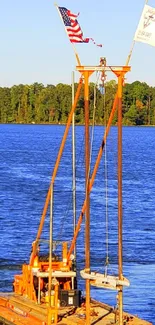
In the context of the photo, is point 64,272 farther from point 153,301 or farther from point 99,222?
point 99,222

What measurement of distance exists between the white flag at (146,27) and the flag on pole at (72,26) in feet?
7.36

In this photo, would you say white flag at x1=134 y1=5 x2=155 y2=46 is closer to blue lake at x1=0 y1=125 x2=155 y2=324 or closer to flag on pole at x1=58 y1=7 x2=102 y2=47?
flag on pole at x1=58 y1=7 x2=102 y2=47

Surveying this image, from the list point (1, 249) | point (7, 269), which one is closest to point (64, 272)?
point (7, 269)

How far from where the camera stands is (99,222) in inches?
2621

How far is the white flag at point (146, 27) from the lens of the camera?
3047 cm

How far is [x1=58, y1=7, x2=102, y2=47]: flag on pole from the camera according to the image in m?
32.4

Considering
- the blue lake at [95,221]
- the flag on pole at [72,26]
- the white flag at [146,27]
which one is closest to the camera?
the white flag at [146,27]

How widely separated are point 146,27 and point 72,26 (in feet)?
9.44

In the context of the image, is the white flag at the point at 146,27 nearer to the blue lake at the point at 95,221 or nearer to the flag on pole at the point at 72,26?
the flag on pole at the point at 72,26

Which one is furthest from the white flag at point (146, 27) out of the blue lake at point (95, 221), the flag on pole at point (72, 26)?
the blue lake at point (95, 221)

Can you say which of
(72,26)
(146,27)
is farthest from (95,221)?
(146,27)

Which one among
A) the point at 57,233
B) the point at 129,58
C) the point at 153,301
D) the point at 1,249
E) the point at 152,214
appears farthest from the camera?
the point at 152,214

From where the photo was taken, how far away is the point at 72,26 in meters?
32.6

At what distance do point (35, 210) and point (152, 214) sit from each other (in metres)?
7.84
